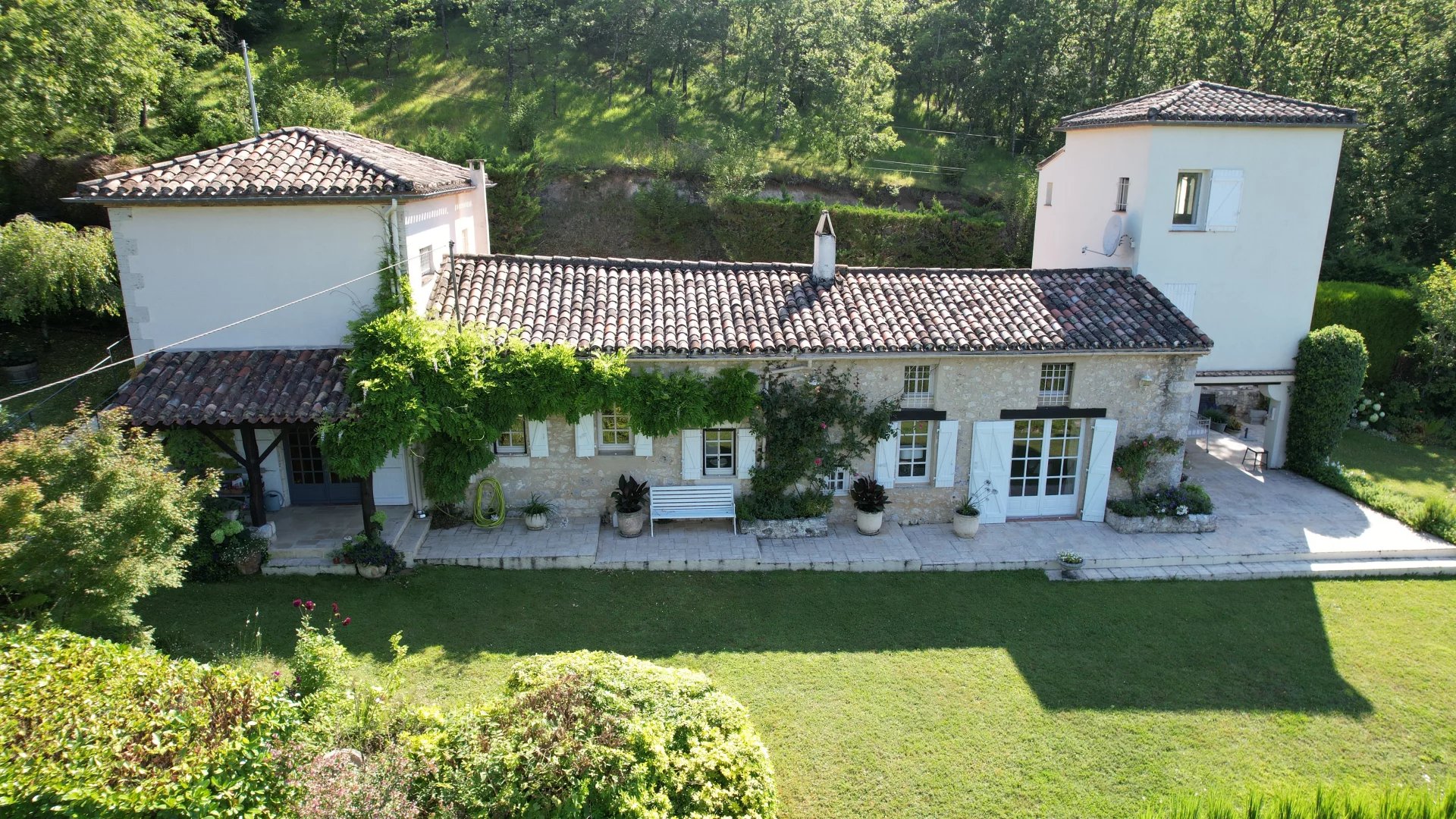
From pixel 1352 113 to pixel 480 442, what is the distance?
18347 mm

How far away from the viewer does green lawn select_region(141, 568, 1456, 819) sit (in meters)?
9.32

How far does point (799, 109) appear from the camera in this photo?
37.2 m

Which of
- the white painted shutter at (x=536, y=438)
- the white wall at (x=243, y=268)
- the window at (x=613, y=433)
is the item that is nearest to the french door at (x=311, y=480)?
the white wall at (x=243, y=268)

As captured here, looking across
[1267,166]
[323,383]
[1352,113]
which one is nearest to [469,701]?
[323,383]

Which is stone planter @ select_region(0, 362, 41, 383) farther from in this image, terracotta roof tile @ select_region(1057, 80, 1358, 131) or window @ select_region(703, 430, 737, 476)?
terracotta roof tile @ select_region(1057, 80, 1358, 131)

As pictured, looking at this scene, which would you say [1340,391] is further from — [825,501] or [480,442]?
[480,442]

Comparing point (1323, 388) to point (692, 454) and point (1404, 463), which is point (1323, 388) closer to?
point (1404, 463)

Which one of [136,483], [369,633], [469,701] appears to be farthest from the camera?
[369,633]

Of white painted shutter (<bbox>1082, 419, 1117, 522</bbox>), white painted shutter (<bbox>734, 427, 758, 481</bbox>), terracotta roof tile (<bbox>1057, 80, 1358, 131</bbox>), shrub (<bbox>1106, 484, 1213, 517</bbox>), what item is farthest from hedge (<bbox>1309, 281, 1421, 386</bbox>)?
white painted shutter (<bbox>734, 427, 758, 481</bbox>)

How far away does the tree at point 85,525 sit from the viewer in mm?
8375

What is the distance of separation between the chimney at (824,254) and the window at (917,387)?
8.22 feet

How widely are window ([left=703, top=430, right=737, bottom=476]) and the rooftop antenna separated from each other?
9442 mm

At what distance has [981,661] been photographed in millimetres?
11391

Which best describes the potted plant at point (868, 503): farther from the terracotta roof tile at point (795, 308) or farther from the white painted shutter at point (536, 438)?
the white painted shutter at point (536, 438)
